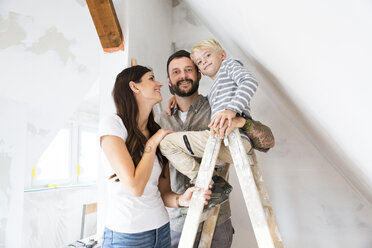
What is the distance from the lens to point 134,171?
113cm

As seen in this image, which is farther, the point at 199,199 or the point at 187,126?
the point at 187,126

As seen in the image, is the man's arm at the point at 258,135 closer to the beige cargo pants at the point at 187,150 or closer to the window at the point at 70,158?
the beige cargo pants at the point at 187,150

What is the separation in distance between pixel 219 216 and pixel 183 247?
620mm

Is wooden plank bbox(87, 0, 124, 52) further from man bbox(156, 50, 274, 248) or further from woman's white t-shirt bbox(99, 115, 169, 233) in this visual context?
woman's white t-shirt bbox(99, 115, 169, 233)

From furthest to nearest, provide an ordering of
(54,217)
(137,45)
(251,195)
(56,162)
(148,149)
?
(56,162), (54,217), (137,45), (148,149), (251,195)

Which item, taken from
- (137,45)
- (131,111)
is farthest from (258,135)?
(137,45)

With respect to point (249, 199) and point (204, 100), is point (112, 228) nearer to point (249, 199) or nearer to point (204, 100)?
point (249, 199)

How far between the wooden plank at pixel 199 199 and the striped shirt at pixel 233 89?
195 mm

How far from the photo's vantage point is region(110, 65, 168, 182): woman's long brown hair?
1228 millimetres

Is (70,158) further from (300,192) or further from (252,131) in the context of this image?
(252,131)

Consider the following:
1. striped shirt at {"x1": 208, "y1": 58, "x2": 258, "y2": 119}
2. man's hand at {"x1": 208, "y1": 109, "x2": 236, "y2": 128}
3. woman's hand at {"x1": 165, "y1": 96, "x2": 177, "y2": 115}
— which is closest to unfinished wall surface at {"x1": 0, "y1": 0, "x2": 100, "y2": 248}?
woman's hand at {"x1": 165, "y1": 96, "x2": 177, "y2": 115}

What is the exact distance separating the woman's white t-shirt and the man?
0.35 meters

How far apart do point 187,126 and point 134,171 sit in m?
0.50

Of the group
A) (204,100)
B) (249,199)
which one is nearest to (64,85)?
(204,100)
